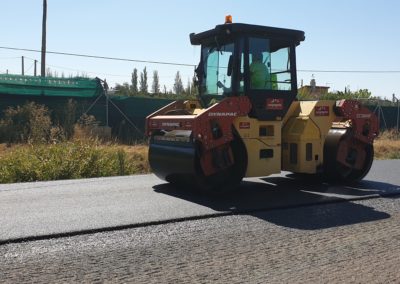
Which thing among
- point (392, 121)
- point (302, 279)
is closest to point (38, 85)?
point (302, 279)

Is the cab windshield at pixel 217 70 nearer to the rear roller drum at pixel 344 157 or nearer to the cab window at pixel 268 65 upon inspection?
the cab window at pixel 268 65

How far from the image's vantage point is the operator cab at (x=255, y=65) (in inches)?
292

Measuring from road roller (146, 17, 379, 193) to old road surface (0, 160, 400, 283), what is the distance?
0.42 m

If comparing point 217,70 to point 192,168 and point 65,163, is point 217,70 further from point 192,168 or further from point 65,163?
point 65,163

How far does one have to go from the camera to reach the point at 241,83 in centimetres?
742

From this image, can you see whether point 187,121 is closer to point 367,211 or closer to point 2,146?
point 367,211

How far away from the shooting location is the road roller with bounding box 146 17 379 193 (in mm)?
7012

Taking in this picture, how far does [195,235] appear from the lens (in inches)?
197

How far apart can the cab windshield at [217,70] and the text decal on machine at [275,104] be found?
621mm

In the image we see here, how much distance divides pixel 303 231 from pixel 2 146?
10292mm

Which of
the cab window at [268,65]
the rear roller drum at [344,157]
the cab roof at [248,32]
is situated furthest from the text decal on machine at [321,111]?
→ the cab roof at [248,32]

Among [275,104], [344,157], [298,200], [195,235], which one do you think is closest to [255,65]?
[275,104]

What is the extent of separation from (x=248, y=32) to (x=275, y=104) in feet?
3.77

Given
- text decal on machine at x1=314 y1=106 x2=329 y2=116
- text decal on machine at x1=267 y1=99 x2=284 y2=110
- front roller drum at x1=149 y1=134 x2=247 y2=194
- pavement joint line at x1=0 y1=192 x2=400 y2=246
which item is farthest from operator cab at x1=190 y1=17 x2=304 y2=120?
pavement joint line at x1=0 y1=192 x2=400 y2=246
